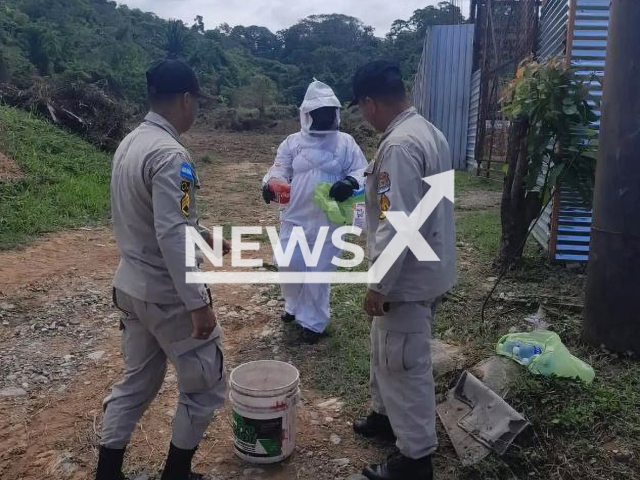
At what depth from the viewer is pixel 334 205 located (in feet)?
13.2

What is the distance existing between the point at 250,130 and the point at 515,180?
22.7m

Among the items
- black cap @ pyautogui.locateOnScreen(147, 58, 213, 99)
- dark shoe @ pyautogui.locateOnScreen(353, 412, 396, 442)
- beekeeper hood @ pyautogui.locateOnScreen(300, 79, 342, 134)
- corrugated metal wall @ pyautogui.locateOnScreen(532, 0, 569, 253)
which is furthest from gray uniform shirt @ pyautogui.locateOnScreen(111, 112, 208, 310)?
corrugated metal wall @ pyautogui.locateOnScreen(532, 0, 569, 253)

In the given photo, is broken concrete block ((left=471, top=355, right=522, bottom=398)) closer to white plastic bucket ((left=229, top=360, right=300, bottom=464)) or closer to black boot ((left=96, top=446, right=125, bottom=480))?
white plastic bucket ((left=229, top=360, right=300, bottom=464))

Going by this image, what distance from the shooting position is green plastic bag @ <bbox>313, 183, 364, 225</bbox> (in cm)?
403

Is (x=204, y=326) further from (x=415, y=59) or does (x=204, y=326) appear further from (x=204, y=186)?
(x=415, y=59)

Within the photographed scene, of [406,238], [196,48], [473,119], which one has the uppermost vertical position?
[196,48]

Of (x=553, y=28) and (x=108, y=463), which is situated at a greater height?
(x=553, y=28)

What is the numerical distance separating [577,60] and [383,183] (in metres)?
3.56

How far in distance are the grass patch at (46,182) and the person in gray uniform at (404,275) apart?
5.47 m

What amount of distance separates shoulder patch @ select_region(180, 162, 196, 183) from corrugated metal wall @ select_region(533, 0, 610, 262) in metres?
3.51

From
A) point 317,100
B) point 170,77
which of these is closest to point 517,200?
point 317,100

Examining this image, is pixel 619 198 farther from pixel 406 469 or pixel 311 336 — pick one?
pixel 311 336

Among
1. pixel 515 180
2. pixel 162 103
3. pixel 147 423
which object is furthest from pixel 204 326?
pixel 515 180

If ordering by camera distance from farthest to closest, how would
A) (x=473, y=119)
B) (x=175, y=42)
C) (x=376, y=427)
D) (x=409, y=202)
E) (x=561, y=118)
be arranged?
(x=175, y=42), (x=473, y=119), (x=561, y=118), (x=376, y=427), (x=409, y=202)
